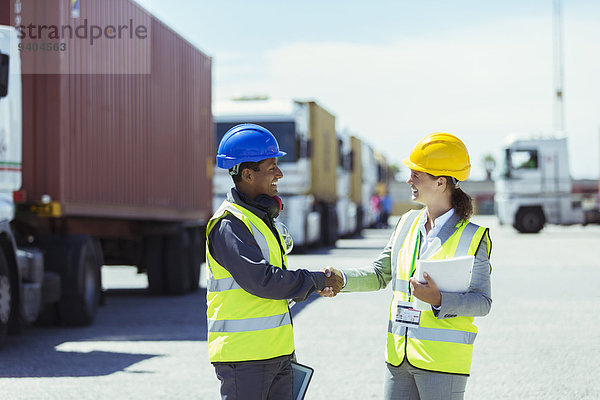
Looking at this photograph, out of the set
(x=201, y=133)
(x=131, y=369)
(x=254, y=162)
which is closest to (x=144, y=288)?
(x=201, y=133)

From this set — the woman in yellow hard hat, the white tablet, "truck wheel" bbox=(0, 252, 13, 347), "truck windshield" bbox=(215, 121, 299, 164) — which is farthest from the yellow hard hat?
"truck windshield" bbox=(215, 121, 299, 164)

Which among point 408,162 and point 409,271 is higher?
point 408,162

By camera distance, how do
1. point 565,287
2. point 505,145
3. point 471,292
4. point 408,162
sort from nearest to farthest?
1. point 471,292
2. point 408,162
3. point 565,287
4. point 505,145

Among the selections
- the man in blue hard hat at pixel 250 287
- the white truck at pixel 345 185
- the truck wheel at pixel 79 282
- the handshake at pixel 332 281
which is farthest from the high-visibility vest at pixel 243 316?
the white truck at pixel 345 185

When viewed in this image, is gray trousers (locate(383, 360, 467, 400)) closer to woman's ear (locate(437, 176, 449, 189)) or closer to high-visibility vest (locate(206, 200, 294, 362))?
high-visibility vest (locate(206, 200, 294, 362))

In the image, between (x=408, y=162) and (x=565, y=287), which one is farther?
(x=565, y=287)

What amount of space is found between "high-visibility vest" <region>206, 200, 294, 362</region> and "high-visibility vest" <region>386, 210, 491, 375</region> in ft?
1.47

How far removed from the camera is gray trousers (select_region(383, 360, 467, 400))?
152 inches

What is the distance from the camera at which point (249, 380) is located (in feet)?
12.8

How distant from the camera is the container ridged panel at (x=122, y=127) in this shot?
11078mm

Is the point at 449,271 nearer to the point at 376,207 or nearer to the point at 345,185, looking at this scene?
the point at 345,185

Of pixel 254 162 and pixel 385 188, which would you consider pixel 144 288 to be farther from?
pixel 385 188

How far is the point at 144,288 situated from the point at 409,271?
46.7ft

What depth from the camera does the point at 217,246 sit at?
12.9 feet
